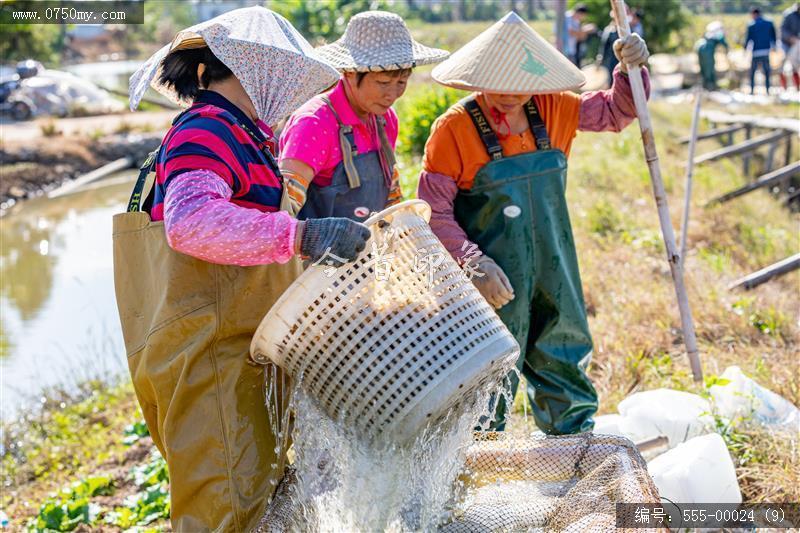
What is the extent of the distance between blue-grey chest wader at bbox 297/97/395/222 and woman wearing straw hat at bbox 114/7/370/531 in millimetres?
615

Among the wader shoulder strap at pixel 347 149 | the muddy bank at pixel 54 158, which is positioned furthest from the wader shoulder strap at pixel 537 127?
the muddy bank at pixel 54 158

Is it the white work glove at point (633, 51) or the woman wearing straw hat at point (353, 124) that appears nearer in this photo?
the woman wearing straw hat at point (353, 124)

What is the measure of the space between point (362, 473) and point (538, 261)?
1209mm

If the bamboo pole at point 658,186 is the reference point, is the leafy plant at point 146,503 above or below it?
below

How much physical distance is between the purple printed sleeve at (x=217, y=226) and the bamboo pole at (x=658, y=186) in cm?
168

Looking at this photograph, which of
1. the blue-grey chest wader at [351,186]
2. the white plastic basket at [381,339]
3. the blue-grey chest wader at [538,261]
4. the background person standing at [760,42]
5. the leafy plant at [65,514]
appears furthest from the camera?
the background person standing at [760,42]

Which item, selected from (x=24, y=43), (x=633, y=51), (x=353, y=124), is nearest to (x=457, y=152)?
(x=353, y=124)

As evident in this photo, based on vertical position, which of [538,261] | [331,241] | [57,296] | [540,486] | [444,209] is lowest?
[57,296]

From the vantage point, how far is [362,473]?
2.19m

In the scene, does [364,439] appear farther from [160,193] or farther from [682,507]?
[682,507]

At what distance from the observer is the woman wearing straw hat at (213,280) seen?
212cm

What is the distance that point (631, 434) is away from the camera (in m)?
3.46

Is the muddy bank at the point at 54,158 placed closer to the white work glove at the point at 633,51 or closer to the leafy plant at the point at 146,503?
the leafy plant at the point at 146,503

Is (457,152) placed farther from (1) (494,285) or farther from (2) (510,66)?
(1) (494,285)
